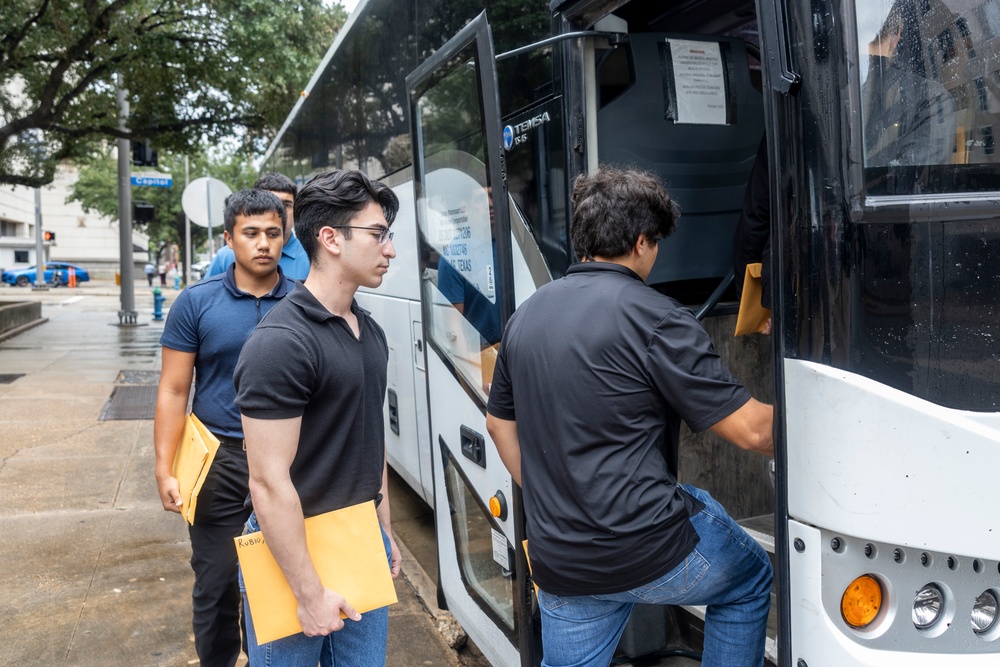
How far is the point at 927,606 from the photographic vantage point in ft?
6.21

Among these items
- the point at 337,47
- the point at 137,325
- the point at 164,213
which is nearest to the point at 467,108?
the point at 337,47

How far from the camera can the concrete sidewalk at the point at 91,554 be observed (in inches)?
156

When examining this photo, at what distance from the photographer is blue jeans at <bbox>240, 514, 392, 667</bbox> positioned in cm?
222

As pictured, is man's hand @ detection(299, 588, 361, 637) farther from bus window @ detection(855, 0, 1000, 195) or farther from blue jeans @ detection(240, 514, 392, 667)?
bus window @ detection(855, 0, 1000, 195)

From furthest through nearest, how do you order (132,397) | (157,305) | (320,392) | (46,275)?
(46,275)
(157,305)
(132,397)
(320,392)

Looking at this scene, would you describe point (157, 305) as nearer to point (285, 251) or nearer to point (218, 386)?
point (285, 251)

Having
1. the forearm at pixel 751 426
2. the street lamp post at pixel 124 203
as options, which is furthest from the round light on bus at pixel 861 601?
the street lamp post at pixel 124 203

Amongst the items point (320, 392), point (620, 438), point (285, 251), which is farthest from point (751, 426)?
point (285, 251)

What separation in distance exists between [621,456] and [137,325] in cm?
2018

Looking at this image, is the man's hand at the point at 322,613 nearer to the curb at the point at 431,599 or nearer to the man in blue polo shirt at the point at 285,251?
the curb at the point at 431,599

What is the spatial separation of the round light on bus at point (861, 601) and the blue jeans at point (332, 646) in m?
1.11

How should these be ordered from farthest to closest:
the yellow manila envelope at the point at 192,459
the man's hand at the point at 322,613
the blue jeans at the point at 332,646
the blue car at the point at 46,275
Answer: the blue car at the point at 46,275 → the yellow manila envelope at the point at 192,459 → the blue jeans at the point at 332,646 → the man's hand at the point at 322,613

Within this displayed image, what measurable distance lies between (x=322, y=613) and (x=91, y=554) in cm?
366

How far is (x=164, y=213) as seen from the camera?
164 ft
